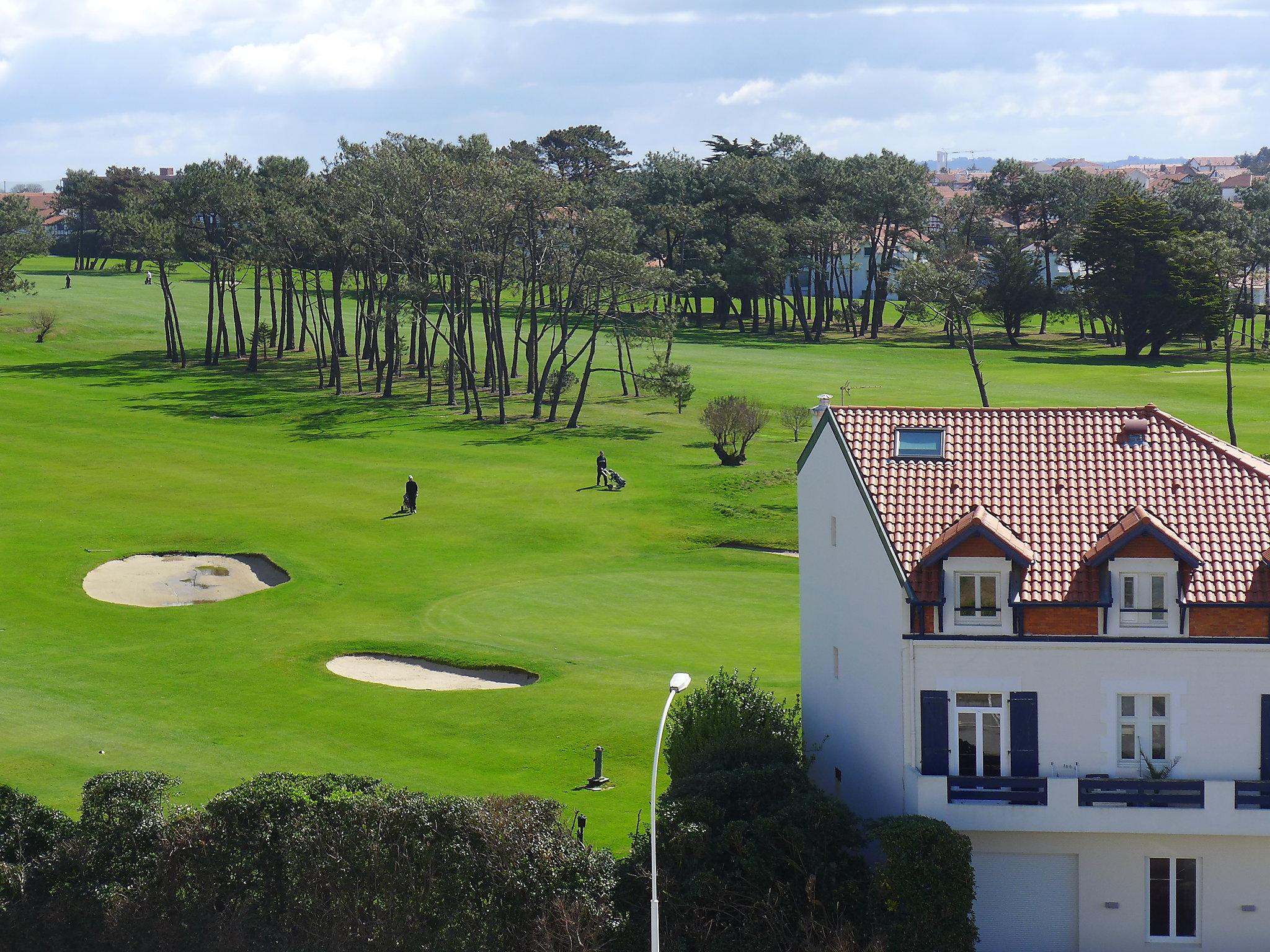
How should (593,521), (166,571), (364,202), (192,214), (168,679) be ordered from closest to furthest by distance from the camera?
(168,679), (166,571), (593,521), (364,202), (192,214)

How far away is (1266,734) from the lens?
93.5ft

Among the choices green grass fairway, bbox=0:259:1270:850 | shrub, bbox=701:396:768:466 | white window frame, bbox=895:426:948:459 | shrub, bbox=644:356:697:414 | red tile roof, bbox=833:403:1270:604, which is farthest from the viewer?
shrub, bbox=644:356:697:414

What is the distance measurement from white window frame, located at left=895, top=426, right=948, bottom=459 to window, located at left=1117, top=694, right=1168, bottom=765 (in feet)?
21.0

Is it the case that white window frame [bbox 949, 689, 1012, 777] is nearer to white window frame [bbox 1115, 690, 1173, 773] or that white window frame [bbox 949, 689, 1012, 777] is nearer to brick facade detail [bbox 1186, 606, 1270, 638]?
white window frame [bbox 1115, 690, 1173, 773]

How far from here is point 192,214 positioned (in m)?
109

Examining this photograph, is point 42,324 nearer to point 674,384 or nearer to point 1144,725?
point 674,384

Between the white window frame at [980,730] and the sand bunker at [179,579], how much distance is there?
3056cm

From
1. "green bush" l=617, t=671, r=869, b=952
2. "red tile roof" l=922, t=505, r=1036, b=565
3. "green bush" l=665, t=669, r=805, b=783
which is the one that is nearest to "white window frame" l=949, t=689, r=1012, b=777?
"green bush" l=617, t=671, r=869, b=952


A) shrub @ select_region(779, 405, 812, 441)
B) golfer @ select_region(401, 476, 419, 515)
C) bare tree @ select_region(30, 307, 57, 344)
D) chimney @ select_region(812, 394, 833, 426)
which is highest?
bare tree @ select_region(30, 307, 57, 344)

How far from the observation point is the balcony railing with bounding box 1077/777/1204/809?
28.4 metres

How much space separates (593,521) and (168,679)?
26.3 meters

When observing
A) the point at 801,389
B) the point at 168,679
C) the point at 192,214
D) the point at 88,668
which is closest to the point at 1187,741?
the point at 168,679

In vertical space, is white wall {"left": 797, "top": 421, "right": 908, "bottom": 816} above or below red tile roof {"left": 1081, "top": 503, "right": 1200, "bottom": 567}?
below

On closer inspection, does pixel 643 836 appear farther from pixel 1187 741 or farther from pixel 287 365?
pixel 287 365
